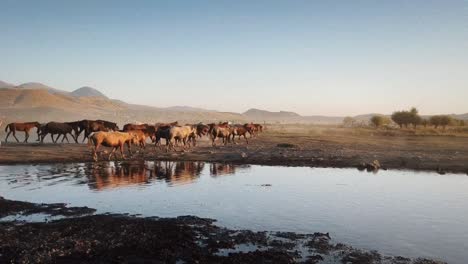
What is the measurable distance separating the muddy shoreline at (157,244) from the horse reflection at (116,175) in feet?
20.2

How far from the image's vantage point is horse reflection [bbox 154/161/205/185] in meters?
21.2

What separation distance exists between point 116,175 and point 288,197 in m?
9.10

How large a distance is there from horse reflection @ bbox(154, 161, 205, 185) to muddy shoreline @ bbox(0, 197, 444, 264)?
7825 mm

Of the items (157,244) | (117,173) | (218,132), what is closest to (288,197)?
(157,244)

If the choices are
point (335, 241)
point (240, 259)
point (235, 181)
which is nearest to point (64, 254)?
point (240, 259)

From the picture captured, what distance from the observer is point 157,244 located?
10.8m

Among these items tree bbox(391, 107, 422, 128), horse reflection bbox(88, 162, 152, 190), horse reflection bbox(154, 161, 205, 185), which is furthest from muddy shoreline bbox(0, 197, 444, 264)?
tree bbox(391, 107, 422, 128)

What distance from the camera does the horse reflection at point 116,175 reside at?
19.4 meters

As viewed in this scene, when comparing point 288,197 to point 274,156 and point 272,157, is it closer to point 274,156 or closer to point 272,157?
point 272,157

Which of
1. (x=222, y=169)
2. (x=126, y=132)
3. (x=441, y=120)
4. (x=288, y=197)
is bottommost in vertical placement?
(x=288, y=197)

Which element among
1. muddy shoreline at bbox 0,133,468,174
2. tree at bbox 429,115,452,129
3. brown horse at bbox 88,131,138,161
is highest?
tree at bbox 429,115,452,129

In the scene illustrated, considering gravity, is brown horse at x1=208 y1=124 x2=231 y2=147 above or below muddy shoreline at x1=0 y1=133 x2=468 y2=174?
above

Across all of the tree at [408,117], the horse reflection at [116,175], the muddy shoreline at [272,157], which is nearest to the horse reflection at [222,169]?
the muddy shoreline at [272,157]

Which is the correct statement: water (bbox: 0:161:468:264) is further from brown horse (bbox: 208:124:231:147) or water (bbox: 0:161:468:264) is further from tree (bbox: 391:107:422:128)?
tree (bbox: 391:107:422:128)
